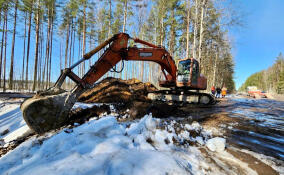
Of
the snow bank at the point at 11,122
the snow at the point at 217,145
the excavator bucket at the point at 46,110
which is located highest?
the excavator bucket at the point at 46,110

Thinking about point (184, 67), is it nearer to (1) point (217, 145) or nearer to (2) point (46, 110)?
(1) point (217, 145)

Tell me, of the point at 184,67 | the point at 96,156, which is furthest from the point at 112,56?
the point at 184,67

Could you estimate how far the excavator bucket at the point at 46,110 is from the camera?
8.80 ft

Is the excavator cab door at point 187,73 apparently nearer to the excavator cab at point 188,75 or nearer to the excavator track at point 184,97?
the excavator cab at point 188,75

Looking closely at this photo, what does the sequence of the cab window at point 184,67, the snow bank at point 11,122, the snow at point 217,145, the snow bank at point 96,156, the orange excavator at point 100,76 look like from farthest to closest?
1. the cab window at point 184,67
2. the snow bank at point 11,122
3. the orange excavator at point 100,76
4. the snow at point 217,145
5. the snow bank at point 96,156

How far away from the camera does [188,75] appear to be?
7.04m

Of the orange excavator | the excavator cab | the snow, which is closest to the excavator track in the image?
the orange excavator

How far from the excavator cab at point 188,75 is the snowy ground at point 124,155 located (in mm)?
4682

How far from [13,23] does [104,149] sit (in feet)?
70.2

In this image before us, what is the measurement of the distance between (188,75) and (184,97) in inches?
55.5

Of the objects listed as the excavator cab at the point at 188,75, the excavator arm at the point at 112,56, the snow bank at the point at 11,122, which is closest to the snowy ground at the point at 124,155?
the excavator arm at the point at 112,56

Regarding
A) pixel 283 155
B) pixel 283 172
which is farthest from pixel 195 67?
pixel 283 172

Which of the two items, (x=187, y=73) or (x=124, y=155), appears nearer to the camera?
(x=124, y=155)

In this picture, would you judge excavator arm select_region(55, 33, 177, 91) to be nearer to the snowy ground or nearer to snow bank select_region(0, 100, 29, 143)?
the snowy ground
